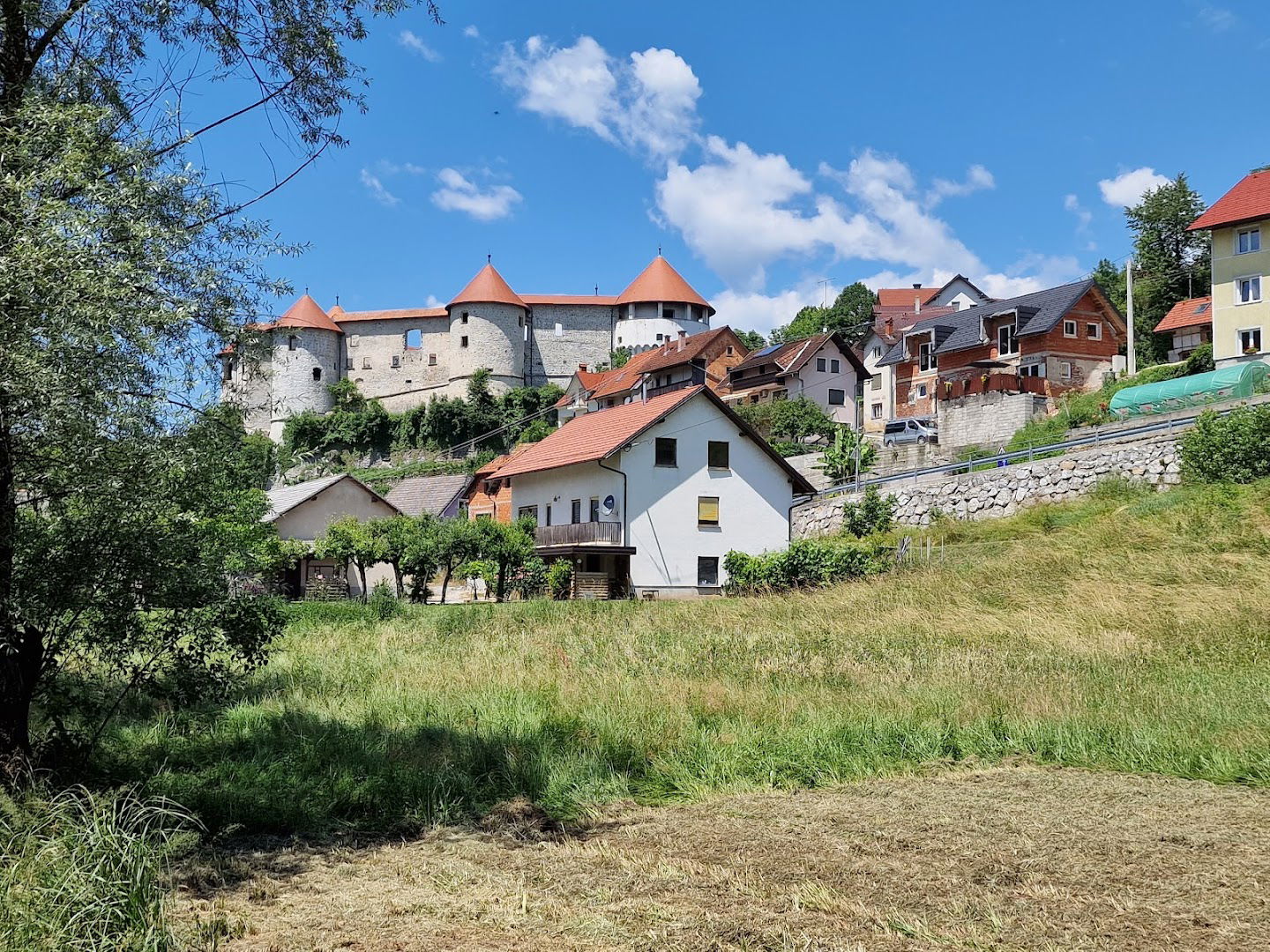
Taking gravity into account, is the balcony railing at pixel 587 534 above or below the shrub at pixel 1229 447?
below

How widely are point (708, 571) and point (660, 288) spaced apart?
64100 mm

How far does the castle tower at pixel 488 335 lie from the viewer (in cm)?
9588

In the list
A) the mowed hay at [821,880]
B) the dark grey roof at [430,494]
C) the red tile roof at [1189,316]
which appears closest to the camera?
the mowed hay at [821,880]

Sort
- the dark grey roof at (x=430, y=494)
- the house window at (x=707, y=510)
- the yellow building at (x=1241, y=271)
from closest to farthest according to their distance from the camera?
the house window at (x=707, y=510) → the yellow building at (x=1241, y=271) → the dark grey roof at (x=430, y=494)

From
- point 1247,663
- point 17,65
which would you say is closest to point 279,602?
point 17,65

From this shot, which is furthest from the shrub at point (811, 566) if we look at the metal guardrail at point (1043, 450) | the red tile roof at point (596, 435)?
the metal guardrail at point (1043, 450)

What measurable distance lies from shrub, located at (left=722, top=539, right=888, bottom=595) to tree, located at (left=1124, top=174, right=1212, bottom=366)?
133ft

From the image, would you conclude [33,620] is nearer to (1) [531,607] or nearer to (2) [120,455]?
(2) [120,455]

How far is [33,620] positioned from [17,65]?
12.9 feet

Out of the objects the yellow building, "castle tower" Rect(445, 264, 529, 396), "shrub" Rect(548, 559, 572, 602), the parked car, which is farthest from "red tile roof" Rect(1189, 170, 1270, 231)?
"castle tower" Rect(445, 264, 529, 396)

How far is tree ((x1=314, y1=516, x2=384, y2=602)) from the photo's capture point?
126 feet

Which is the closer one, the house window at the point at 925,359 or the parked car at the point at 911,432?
the parked car at the point at 911,432

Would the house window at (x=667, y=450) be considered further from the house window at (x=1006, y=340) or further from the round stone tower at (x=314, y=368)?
the round stone tower at (x=314, y=368)

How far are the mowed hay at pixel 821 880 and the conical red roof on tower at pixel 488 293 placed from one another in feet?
299
